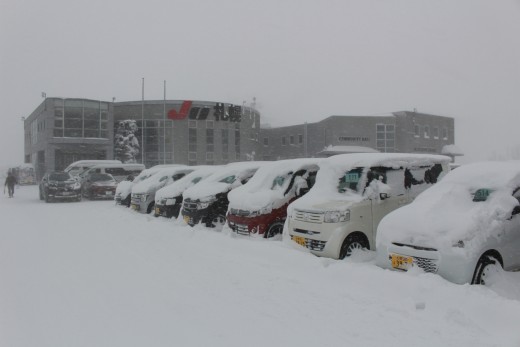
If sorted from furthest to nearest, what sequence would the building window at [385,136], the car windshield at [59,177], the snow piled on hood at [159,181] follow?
the building window at [385,136]
the car windshield at [59,177]
the snow piled on hood at [159,181]

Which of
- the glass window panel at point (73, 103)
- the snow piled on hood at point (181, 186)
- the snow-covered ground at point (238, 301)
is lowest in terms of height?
the snow-covered ground at point (238, 301)

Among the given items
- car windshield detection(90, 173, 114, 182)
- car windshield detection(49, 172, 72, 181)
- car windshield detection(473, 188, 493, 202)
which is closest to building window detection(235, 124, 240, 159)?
car windshield detection(90, 173, 114, 182)


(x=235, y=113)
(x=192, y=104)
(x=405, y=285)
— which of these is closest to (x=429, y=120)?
(x=235, y=113)

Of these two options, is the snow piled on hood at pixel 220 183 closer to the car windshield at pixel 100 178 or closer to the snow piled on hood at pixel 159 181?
the snow piled on hood at pixel 159 181

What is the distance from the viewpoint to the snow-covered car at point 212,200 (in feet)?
35.6

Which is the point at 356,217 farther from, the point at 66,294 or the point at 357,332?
the point at 66,294

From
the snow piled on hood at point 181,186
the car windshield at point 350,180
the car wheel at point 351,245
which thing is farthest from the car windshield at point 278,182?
the snow piled on hood at point 181,186

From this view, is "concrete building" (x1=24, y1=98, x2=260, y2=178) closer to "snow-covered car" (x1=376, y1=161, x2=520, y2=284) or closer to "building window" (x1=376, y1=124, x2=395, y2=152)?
"building window" (x1=376, y1=124, x2=395, y2=152)

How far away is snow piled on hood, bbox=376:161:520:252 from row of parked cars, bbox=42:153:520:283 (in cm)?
1

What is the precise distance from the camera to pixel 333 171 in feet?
27.5

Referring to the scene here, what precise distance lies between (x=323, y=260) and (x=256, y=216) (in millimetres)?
2433

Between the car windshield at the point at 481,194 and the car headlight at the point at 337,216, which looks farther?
the car headlight at the point at 337,216

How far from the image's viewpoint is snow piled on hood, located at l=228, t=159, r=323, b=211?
9073 mm

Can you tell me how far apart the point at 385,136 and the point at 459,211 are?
46.1m
